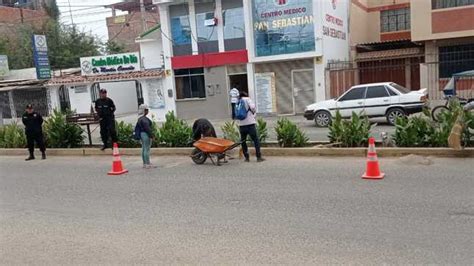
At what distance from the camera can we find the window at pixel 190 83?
25.4m

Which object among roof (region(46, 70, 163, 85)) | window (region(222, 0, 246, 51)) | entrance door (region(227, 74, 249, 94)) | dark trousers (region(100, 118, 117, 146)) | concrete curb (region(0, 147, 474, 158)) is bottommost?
concrete curb (region(0, 147, 474, 158))

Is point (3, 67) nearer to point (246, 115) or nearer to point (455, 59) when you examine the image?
point (246, 115)

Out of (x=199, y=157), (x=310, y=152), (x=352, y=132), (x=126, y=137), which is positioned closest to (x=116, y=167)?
(x=199, y=157)

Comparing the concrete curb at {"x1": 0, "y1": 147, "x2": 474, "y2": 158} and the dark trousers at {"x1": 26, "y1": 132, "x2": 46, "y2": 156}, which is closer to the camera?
the concrete curb at {"x1": 0, "y1": 147, "x2": 474, "y2": 158}

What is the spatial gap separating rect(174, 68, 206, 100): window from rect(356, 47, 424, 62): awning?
30.8ft

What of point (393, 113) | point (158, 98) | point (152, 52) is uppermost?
point (152, 52)

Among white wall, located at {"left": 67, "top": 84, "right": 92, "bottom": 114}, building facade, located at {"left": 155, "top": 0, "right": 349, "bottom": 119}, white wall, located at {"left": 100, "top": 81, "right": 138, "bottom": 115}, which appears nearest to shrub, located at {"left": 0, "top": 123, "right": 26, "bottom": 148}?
building facade, located at {"left": 155, "top": 0, "right": 349, "bottom": 119}

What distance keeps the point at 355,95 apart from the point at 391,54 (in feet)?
36.3

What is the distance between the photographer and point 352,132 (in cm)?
1068

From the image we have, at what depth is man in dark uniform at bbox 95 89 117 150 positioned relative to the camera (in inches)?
502

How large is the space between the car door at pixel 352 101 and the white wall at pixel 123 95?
64.8ft

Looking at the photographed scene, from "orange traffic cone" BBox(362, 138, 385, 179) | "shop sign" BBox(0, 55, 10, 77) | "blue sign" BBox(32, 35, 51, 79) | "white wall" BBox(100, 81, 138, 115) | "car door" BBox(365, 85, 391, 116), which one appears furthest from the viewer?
"white wall" BBox(100, 81, 138, 115)

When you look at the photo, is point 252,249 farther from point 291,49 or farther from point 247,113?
point 291,49

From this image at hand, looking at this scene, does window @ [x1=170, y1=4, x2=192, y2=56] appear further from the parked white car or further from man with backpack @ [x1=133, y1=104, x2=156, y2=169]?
man with backpack @ [x1=133, y1=104, x2=156, y2=169]
